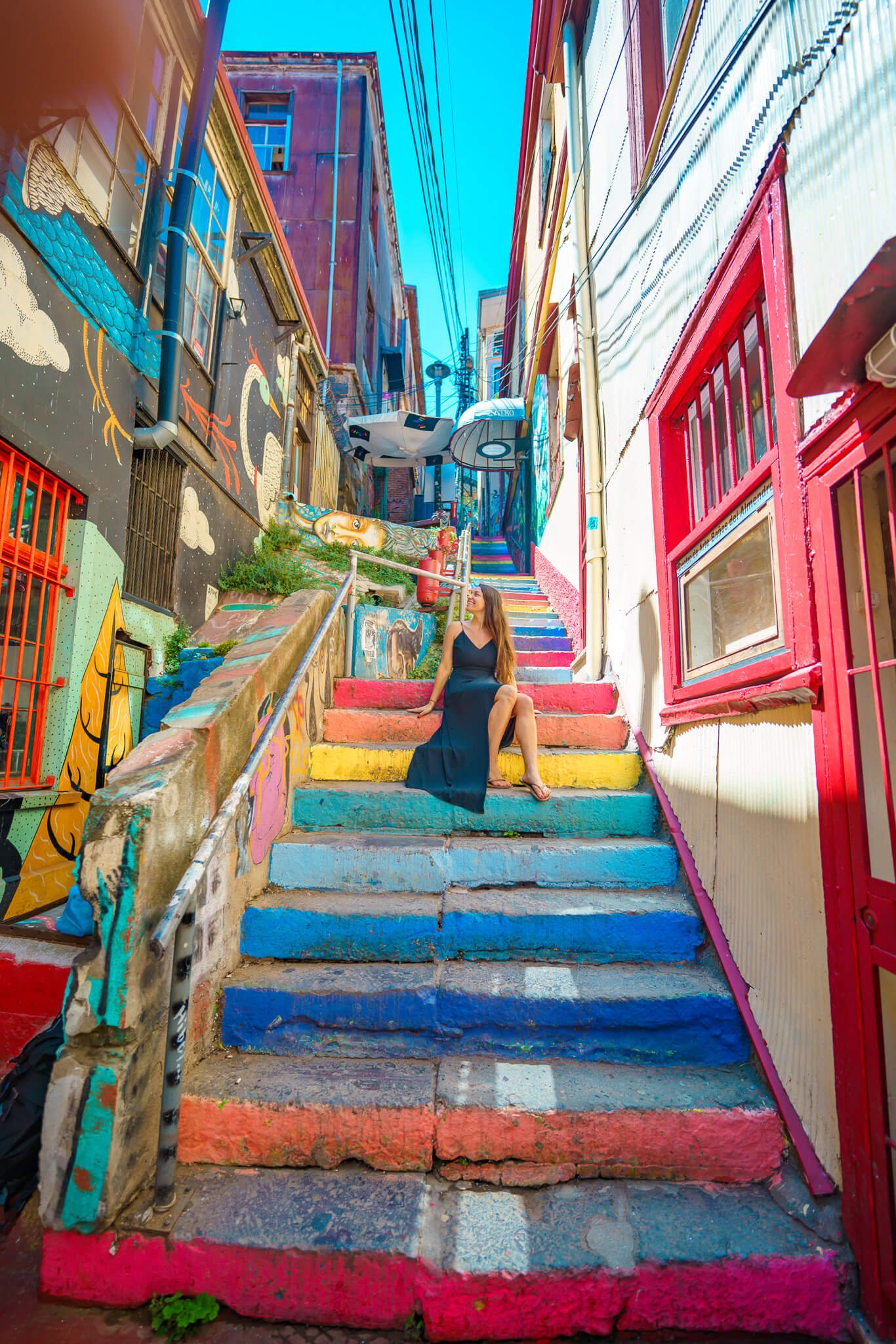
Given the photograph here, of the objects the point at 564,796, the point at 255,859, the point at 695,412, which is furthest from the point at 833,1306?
the point at 695,412

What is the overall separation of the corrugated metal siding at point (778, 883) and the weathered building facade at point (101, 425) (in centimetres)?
388

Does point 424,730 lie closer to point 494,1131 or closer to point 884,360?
point 494,1131

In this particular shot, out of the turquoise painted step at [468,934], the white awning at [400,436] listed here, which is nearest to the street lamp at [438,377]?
the white awning at [400,436]

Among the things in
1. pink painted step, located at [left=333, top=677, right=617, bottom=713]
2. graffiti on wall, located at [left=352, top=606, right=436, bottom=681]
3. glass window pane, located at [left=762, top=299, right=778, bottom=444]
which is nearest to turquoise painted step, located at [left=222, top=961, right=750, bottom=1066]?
glass window pane, located at [left=762, top=299, right=778, bottom=444]

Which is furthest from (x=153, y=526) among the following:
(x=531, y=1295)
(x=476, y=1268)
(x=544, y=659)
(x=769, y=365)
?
(x=531, y=1295)

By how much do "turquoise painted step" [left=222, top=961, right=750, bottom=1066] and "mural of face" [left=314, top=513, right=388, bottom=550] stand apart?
8.19 metres

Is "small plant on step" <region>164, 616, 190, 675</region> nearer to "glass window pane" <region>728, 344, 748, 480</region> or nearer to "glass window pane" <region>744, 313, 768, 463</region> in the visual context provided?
"glass window pane" <region>728, 344, 748, 480</region>

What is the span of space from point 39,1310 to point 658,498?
4.05m

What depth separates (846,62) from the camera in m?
1.99

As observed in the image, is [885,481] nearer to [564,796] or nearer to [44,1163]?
[564,796]

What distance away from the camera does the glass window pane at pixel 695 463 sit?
3.45m

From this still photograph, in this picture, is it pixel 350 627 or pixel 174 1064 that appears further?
pixel 350 627

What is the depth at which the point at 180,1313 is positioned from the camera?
1.80 m

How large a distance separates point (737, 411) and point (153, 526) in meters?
5.05
